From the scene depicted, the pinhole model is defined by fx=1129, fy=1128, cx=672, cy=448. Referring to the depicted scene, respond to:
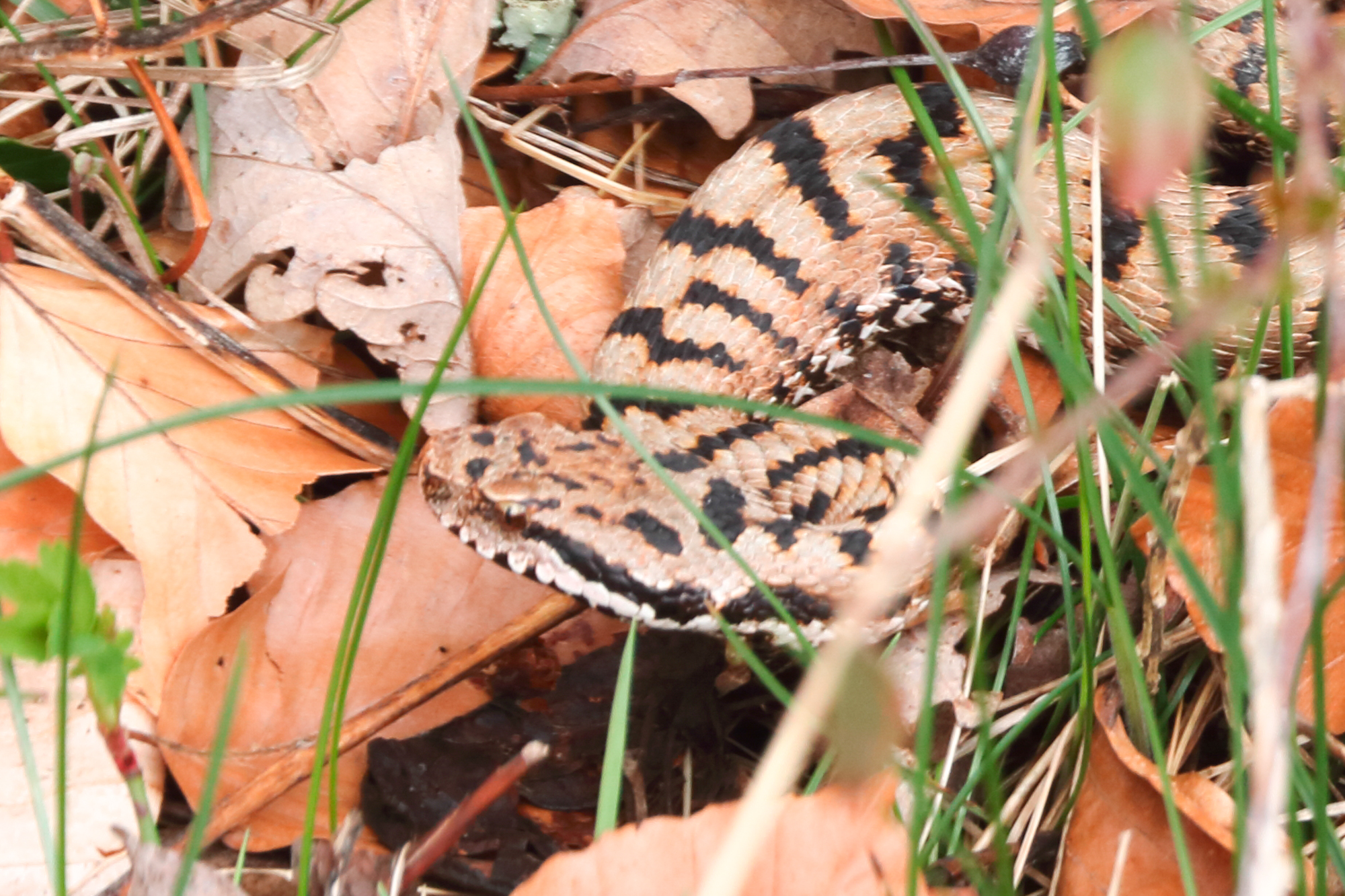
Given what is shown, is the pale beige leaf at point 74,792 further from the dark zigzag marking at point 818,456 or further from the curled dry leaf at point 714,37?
the curled dry leaf at point 714,37

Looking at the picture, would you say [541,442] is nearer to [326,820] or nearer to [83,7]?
[326,820]

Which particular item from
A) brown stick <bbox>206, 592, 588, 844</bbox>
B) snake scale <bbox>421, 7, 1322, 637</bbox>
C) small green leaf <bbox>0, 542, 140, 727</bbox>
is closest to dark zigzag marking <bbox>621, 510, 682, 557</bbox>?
snake scale <bbox>421, 7, 1322, 637</bbox>

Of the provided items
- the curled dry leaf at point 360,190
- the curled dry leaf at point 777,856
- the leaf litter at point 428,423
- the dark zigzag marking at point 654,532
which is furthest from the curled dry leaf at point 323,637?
the curled dry leaf at point 777,856

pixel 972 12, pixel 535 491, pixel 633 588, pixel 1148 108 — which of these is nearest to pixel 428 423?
pixel 535 491

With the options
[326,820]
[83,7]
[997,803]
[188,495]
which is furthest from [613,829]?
[83,7]

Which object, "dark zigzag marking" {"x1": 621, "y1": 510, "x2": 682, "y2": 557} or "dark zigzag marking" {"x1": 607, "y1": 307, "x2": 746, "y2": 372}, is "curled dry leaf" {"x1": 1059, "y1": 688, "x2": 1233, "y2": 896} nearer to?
"dark zigzag marking" {"x1": 621, "y1": 510, "x2": 682, "y2": 557}

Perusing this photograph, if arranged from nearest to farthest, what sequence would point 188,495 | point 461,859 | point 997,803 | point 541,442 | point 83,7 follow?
point 997,803 → point 461,859 → point 188,495 → point 541,442 → point 83,7
